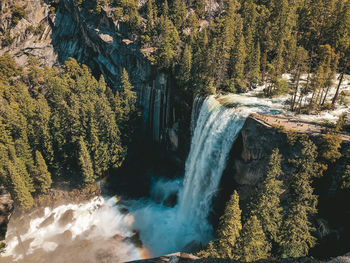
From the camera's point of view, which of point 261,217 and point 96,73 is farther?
point 96,73

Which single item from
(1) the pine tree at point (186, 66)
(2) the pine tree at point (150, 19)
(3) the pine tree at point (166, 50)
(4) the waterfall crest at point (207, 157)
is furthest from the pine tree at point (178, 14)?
(4) the waterfall crest at point (207, 157)

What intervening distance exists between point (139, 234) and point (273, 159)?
28.8 meters

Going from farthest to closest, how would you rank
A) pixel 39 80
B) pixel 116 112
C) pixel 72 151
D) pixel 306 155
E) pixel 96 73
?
pixel 96 73, pixel 39 80, pixel 116 112, pixel 72 151, pixel 306 155

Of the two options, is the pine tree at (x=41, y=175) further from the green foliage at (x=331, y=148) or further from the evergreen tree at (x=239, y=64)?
the green foliage at (x=331, y=148)

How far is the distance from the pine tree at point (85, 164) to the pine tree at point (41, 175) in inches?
250

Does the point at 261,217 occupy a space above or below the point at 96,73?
below

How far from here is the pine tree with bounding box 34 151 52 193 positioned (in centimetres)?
4266

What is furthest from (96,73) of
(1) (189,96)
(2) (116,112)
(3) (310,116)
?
(3) (310,116)

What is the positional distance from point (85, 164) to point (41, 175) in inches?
313

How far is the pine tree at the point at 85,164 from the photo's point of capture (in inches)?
1737

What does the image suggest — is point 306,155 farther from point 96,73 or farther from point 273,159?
point 96,73

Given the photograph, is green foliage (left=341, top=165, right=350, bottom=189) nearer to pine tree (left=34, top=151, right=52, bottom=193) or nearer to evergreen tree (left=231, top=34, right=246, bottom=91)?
evergreen tree (left=231, top=34, right=246, bottom=91)

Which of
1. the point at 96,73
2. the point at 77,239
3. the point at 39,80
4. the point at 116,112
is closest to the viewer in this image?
the point at 77,239

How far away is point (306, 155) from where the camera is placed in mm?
23516
